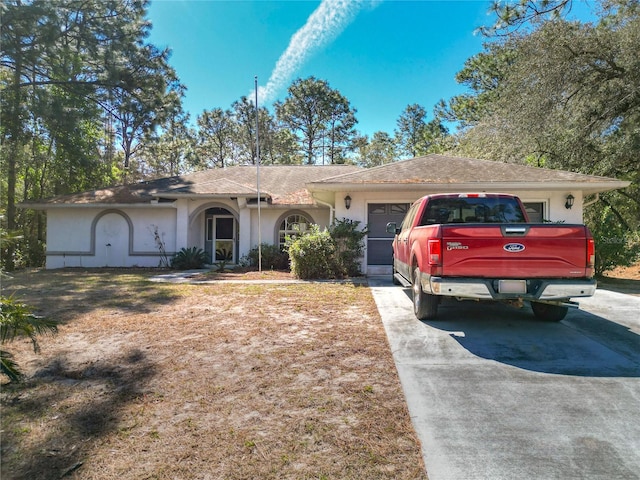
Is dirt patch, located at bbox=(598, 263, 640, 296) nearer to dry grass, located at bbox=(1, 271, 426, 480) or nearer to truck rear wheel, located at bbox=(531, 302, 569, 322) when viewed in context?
truck rear wheel, located at bbox=(531, 302, 569, 322)

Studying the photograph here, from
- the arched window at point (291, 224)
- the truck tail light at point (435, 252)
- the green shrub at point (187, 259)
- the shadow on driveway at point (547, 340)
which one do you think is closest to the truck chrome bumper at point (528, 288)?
the truck tail light at point (435, 252)

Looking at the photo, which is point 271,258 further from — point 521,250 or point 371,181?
point 521,250

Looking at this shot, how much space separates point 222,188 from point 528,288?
41.1ft

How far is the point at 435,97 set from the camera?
36.2 meters

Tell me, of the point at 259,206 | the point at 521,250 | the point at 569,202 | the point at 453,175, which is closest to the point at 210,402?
the point at 521,250

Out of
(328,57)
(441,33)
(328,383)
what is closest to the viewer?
(328,383)

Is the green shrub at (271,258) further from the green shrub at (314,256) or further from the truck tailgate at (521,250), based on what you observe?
the truck tailgate at (521,250)

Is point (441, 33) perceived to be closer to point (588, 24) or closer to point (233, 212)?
point (588, 24)

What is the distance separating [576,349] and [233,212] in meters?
12.8

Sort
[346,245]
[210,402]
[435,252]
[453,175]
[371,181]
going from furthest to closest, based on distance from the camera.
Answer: [453,175]
[371,181]
[346,245]
[435,252]
[210,402]

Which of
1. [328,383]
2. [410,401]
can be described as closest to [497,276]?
[410,401]

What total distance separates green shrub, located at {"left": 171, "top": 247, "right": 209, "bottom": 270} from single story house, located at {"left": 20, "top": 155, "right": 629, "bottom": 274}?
0.42 metres

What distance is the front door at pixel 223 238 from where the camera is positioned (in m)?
16.3

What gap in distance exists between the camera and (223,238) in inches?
647
